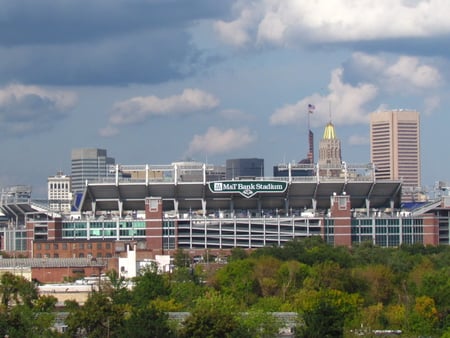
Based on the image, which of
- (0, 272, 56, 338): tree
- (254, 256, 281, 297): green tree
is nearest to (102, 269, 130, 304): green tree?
(0, 272, 56, 338): tree

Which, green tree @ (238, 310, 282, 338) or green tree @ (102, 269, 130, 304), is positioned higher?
green tree @ (102, 269, 130, 304)

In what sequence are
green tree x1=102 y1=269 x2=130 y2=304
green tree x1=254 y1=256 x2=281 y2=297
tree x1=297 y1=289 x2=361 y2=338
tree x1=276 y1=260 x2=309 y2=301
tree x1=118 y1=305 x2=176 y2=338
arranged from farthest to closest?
1. green tree x1=254 y1=256 x2=281 y2=297
2. tree x1=276 y1=260 x2=309 y2=301
3. green tree x1=102 y1=269 x2=130 y2=304
4. tree x1=297 y1=289 x2=361 y2=338
5. tree x1=118 y1=305 x2=176 y2=338

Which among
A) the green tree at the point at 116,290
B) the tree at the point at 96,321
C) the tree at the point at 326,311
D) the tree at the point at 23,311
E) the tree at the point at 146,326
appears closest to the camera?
the tree at the point at 146,326

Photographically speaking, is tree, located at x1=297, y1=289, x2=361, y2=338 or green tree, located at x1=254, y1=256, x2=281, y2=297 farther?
green tree, located at x1=254, y1=256, x2=281, y2=297

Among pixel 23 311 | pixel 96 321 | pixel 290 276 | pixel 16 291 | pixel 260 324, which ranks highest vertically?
pixel 290 276

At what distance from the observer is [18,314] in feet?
377

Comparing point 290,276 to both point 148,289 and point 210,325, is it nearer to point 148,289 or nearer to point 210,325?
point 148,289

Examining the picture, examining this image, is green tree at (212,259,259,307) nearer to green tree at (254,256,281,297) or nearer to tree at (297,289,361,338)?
green tree at (254,256,281,297)

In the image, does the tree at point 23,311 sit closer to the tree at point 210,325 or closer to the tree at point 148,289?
the tree at point 148,289

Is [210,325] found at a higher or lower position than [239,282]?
lower

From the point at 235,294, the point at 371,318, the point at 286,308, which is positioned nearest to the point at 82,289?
the point at 235,294

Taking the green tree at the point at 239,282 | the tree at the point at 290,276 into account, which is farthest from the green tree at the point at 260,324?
the tree at the point at 290,276

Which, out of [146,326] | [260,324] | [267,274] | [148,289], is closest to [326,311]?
[260,324]

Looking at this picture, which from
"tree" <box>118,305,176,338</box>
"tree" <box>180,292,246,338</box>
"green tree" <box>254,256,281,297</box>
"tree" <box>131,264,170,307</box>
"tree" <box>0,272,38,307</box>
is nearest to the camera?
"tree" <box>118,305,176,338</box>
